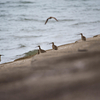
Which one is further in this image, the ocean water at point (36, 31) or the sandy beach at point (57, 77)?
the ocean water at point (36, 31)

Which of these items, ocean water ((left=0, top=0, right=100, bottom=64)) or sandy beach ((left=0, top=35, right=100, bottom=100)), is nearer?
sandy beach ((left=0, top=35, right=100, bottom=100))

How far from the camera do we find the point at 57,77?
34 cm

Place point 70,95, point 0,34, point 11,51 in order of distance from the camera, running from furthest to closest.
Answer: point 0,34 < point 11,51 < point 70,95

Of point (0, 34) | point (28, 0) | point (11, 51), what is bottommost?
point (11, 51)

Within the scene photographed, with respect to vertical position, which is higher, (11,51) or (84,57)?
(84,57)

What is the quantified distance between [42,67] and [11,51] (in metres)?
1.43

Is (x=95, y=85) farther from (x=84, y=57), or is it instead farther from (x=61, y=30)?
(x=61, y=30)

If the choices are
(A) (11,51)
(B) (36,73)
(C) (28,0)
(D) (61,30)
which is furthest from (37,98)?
(C) (28,0)

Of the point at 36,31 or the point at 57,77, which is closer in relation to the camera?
the point at 57,77

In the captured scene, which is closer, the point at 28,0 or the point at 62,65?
the point at 62,65

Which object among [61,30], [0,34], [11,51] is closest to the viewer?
[11,51]

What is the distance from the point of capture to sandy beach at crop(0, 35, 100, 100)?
32 centimetres

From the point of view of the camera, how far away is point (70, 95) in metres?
0.31

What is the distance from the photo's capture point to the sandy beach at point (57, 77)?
32 centimetres
